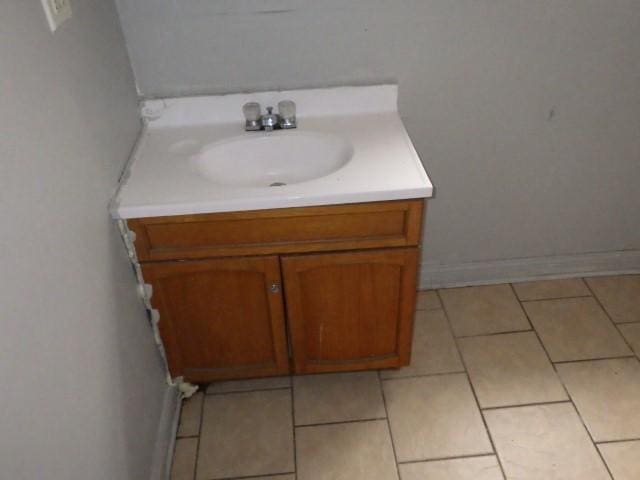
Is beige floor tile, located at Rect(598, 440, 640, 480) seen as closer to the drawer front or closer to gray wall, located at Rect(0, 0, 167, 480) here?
the drawer front

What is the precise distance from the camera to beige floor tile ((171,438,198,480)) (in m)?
1.51

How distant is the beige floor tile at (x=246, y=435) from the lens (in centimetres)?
152

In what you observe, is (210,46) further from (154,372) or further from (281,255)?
(154,372)

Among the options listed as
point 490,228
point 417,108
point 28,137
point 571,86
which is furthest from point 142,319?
point 571,86

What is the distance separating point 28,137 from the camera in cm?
92

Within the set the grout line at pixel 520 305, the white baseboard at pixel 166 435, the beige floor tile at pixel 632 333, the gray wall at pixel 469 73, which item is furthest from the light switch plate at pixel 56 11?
the beige floor tile at pixel 632 333

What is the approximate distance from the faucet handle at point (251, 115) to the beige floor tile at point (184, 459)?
930 millimetres

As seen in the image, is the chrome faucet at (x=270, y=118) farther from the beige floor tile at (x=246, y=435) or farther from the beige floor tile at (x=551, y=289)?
the beige floor tile at (x=551, y=289)

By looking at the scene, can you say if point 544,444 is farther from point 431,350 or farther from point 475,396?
point 431,350

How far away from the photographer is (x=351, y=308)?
1.53 meters

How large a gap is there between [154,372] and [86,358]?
49 cm

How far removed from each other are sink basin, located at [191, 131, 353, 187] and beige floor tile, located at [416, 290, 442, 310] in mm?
742

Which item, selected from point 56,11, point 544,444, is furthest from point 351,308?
point 56,11

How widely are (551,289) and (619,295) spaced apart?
0.24 metres
